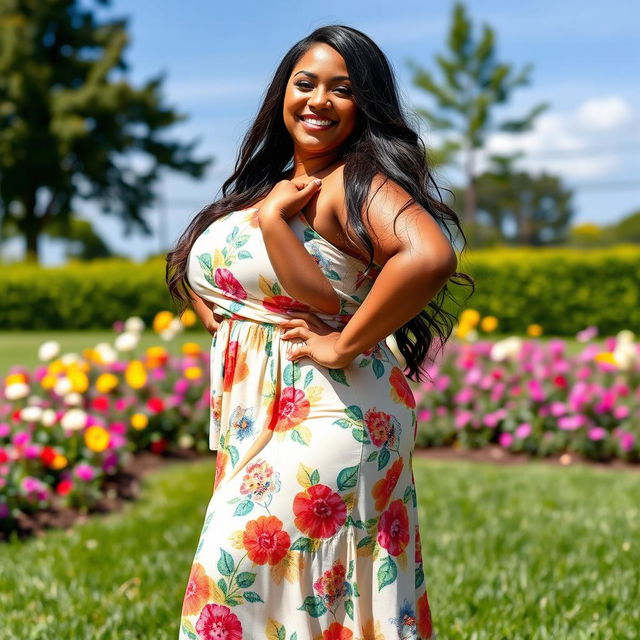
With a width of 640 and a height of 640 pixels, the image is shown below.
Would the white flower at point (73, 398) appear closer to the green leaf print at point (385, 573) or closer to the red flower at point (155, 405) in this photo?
the red flower at point (155, 405)

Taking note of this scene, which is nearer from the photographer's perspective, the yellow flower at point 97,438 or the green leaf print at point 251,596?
the green leaf print at point 251,596

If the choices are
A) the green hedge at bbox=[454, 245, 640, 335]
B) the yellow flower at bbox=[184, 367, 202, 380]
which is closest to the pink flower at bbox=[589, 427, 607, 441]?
the yellow flower at bbox=[184, 367, 202, 380]

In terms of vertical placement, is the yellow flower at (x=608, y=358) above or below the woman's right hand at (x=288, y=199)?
below

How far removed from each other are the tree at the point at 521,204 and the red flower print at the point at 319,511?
31.3m

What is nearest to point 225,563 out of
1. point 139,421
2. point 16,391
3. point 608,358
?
point 16,391

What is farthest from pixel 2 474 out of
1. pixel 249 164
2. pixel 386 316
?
pixel 386 316

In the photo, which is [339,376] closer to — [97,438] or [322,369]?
[322,369]

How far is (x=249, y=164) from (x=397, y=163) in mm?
458

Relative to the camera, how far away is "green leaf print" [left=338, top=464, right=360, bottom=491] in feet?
6.51

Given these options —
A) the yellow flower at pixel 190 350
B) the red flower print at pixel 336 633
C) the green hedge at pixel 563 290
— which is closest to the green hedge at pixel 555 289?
the green hedge at pixel 563 290

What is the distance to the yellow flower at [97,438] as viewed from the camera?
5262 mm

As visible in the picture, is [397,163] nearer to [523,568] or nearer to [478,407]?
[523,568]

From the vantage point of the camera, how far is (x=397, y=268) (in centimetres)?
192

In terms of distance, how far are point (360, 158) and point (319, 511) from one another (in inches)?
30.7
